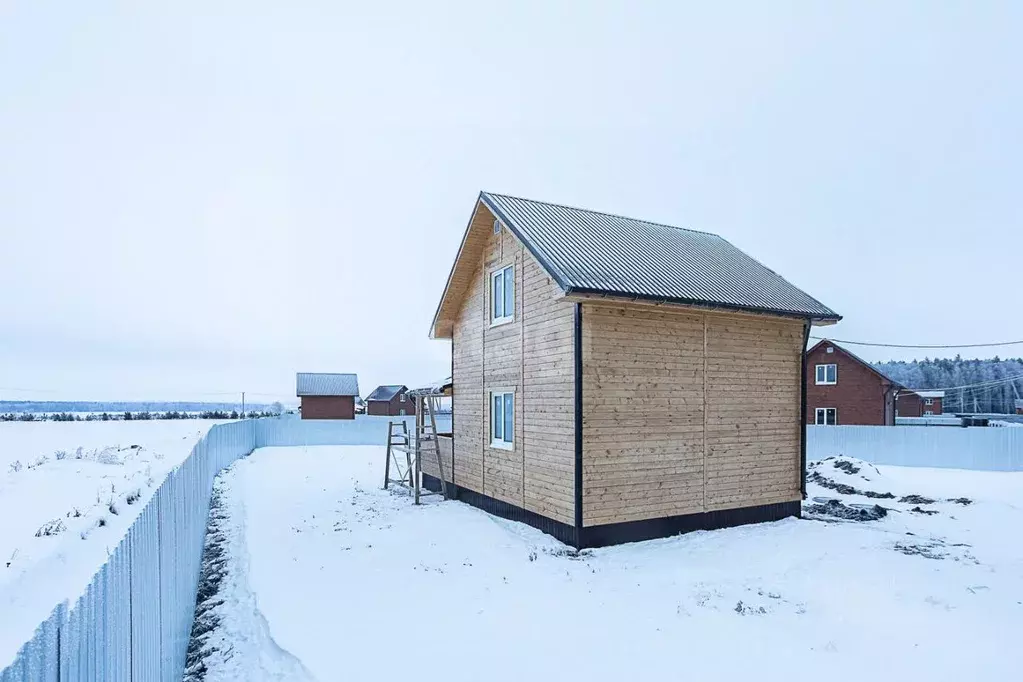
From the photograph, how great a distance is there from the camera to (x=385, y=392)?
65.1 m

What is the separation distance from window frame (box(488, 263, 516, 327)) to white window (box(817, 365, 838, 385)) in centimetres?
2802

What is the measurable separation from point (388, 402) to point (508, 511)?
170ft

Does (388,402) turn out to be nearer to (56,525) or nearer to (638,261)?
(638,261)

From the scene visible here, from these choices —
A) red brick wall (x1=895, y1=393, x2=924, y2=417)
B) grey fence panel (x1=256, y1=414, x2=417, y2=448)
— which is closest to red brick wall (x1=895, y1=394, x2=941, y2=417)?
red brick wall (x1=895, y1=393, x2=924, y2=417)

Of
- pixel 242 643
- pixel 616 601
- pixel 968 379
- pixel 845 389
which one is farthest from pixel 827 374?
pixel 968 379

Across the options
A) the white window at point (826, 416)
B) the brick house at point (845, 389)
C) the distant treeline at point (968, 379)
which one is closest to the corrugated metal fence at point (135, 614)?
the brick house at point (845, 389)

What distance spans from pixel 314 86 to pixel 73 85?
8923 mm

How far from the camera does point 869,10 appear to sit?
50.5 ft

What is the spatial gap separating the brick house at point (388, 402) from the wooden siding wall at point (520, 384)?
47744mm

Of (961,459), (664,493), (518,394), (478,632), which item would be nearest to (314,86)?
(518,394)

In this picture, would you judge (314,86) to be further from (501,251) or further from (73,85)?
(501,251)

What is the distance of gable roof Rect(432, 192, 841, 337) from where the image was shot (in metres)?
10.7

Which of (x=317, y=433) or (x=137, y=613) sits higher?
(x=137, y=613)

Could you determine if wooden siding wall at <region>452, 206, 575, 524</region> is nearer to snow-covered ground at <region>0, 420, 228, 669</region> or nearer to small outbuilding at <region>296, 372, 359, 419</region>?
snow-covered ground at <region>0, 420, 228, 669</region>
